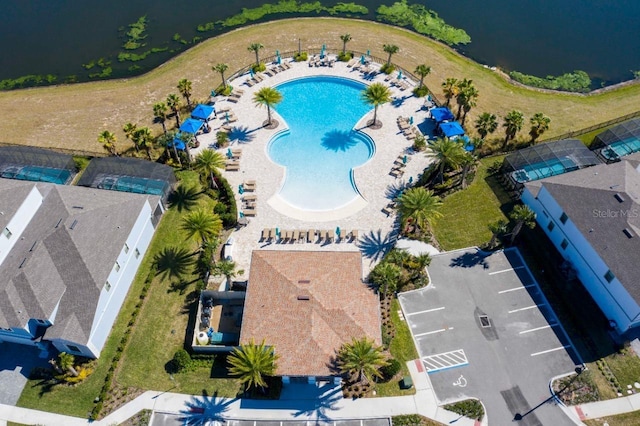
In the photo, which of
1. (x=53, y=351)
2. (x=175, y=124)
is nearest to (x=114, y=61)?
(x=175, y=124)

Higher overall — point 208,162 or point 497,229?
point 208,162

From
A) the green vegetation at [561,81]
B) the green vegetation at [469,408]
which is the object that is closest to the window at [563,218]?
the green vegetation at [469,408]

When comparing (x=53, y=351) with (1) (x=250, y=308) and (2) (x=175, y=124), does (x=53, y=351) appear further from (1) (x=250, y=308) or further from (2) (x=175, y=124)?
(2) (x=175, y=124)

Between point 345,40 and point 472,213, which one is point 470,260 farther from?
point 345,40

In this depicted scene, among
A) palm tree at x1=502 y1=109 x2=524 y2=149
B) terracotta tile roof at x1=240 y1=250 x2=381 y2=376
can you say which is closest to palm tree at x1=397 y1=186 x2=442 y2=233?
terracotta tile roof at x1=240 y1=250 x2=381 y2=376

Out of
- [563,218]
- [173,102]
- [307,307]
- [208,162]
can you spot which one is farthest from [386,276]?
[173,102]

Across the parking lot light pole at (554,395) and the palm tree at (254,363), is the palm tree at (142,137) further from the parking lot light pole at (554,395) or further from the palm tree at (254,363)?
the parking lot light pole at (554,395)

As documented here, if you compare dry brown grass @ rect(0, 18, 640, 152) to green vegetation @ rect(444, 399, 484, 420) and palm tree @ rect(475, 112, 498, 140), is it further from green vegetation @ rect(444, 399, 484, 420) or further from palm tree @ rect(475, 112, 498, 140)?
green vegetation @ rect(444, 399, 484, 420)
